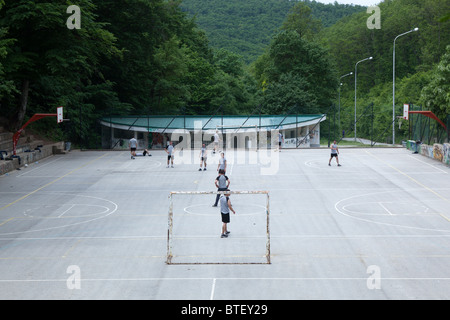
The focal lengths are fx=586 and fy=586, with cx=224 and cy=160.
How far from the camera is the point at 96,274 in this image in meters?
16.0

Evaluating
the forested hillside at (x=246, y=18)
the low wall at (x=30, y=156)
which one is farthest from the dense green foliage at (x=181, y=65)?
the low wall at (x=30, y=156)

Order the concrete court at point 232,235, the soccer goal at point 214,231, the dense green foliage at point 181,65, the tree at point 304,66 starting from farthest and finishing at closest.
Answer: the tree at point 304,66
the dense green foliage at point 181,65
the soccer goal at point 214,231
the concrete court at point 232,235

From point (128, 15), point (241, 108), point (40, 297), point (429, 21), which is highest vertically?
point (429, 21)

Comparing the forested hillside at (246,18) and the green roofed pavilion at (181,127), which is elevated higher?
the forested hillside at (246,18)

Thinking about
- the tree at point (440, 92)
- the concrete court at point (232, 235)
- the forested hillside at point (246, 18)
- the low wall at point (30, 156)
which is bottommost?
the concrete court at point (232, 235)

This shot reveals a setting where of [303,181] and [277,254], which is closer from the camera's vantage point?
[277,254]

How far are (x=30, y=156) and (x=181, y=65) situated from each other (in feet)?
93.5

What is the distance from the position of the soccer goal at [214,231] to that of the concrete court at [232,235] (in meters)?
0.08

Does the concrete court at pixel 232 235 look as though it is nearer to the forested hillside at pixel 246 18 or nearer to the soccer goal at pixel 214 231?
the soccer goal at pixel 214 231

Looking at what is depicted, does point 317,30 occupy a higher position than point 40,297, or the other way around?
point 317,30

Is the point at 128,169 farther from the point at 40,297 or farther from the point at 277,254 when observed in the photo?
the point at 40,297

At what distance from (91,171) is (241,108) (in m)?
46.3

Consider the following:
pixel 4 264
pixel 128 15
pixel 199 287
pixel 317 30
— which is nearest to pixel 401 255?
pixel 199 287

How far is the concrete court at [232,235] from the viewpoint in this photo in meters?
14.9
